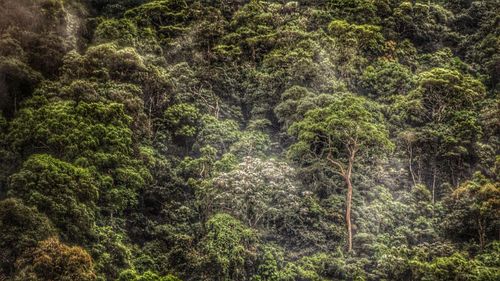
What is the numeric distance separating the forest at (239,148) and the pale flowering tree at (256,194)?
8 cm

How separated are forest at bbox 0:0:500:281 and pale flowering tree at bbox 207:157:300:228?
8 centimetres

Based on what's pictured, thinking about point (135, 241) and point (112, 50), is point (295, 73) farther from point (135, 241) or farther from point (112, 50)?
point (135, 241)

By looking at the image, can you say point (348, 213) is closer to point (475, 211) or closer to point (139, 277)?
point (475, 211)

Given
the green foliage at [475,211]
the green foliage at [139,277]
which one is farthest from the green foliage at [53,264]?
the green foliage at [475,211]

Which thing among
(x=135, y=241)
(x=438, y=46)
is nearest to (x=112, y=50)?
(x=135, y=241)

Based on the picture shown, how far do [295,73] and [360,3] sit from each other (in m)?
8.72

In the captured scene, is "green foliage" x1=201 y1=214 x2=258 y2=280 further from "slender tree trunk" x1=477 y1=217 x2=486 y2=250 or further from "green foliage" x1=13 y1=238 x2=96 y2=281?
"slender tree trunk" x1=477 y1=217 x2=486 y2=250

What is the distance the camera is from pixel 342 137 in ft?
77.3

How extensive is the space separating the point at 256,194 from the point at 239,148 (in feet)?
11.2

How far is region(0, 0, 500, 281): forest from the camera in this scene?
18953mm

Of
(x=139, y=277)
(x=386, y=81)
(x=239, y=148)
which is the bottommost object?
(x=139, y=277)

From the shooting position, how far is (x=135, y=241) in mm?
21609

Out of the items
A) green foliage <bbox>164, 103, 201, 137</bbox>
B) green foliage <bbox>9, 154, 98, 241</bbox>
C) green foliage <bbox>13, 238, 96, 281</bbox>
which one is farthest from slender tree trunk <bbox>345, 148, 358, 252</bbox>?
green foliage <bbox>13, 238, 96, 281</bbox>

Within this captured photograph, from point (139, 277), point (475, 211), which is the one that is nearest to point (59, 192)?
point (139, 277)
